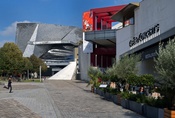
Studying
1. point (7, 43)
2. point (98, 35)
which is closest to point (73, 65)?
point (7, 43)

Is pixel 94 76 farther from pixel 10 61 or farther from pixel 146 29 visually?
pixel 10 61

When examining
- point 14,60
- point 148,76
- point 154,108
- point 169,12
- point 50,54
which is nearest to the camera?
point 154,108

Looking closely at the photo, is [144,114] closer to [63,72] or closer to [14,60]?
[14,60]

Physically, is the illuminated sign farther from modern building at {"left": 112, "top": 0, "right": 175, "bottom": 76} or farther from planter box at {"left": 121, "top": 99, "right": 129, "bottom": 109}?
planter box at {"left": 121, "top": 99, "right": 129, "bottom": 109}

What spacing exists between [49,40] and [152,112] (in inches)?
5000

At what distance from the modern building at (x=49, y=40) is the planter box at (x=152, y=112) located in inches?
4854

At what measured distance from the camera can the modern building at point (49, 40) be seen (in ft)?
449

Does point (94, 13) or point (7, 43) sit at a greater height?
point (94, 13)

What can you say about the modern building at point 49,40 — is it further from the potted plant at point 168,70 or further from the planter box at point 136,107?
the potted plant at point 168,70

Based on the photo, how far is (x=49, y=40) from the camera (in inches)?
5389

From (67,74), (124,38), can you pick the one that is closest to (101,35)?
(124,38)

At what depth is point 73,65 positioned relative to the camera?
94688mm

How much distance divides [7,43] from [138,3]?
151 feet

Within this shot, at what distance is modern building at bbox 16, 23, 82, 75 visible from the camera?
449 ft
